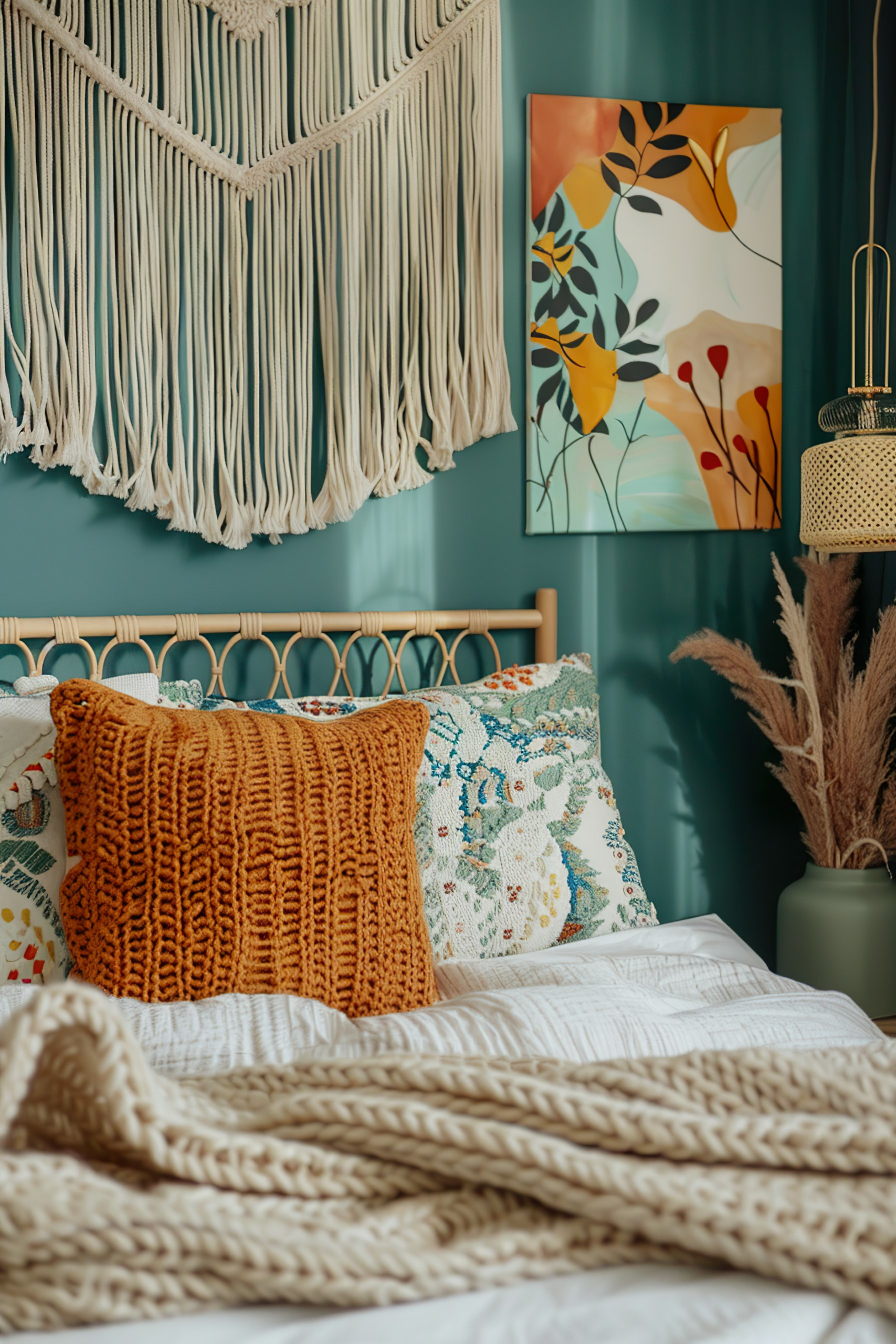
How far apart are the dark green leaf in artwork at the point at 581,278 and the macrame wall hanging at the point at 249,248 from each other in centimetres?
17

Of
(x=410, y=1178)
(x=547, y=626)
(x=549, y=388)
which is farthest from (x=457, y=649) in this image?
(x=410, y=1178)

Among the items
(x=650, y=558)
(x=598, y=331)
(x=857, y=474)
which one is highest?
(x=598, y=331)

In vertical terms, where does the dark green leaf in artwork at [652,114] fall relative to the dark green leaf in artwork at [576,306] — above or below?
above

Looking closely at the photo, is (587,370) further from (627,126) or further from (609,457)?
(627,126)

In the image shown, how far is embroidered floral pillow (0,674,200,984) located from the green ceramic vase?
1.34 metres

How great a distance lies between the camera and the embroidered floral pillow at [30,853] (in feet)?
4.54

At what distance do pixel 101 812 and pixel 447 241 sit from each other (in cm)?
132

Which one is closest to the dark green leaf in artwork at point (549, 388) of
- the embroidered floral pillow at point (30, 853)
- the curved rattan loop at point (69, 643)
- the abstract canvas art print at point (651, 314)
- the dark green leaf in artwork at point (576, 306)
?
the abstract canvas art print at point (651, 314)

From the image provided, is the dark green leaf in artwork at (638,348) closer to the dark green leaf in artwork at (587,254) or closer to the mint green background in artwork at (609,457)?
the mint green background in artwork at (609,457)

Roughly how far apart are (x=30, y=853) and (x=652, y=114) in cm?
182

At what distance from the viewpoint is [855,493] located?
5.92 ft

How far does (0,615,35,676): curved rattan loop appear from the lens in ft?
5.81

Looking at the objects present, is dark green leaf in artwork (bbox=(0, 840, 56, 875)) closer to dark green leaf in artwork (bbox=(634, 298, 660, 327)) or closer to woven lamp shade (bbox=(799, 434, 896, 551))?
woven lamp shade (bbox=(799, 434, 896, 551))

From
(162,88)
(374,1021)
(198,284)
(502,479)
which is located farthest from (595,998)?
(162,88)
